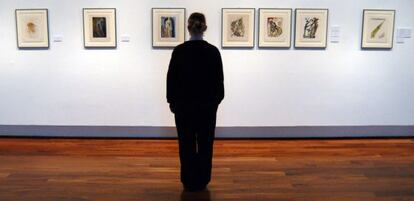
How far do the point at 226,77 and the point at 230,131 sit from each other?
33.2 inches

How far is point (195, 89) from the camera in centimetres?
364

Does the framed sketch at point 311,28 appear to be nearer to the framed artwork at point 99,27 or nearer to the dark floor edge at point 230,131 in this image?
the dark floor edge at point 230,131

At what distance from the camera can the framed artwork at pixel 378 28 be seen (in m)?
5.84

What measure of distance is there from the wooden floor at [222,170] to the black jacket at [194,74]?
96 cm

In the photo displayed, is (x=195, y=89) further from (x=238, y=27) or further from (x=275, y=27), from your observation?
(x=275, y=27)

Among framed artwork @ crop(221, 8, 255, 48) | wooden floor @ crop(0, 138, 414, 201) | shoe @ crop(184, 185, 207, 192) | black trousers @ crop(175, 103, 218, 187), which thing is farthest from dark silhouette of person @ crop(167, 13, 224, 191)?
framed artwork @ crop(221, 8, 255, 48)

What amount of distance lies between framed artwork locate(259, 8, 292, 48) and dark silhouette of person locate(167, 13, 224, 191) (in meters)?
2.35

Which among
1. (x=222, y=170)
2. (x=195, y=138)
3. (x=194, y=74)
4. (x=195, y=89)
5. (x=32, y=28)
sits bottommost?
(x=222, y=170)

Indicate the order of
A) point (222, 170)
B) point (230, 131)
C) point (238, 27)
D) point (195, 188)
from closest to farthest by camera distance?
point (195, 188)
point (222, 170)
point (238, 27)
point (230, 131)

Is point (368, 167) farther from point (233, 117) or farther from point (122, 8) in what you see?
point (122, 8)

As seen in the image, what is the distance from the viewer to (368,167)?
4.66 metres

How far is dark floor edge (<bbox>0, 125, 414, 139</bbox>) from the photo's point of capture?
6.08m

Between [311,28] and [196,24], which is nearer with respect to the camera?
[196,24]

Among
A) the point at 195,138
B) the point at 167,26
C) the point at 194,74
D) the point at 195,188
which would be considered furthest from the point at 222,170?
the point at 167,26
